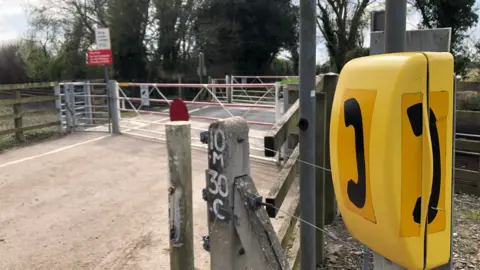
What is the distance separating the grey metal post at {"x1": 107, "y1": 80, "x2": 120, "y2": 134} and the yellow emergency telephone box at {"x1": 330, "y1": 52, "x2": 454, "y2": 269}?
7.50 meters

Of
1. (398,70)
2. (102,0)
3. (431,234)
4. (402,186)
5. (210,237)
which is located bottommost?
(210,237)

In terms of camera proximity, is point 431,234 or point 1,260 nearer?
point 431,234

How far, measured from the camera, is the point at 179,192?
68.8 inches

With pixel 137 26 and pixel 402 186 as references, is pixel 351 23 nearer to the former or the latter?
A: pixel 137 26

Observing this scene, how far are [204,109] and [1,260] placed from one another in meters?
9.35

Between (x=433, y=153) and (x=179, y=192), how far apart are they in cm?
99

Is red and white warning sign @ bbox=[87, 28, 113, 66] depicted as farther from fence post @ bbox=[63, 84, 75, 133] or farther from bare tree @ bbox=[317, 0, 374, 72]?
bare tree @ bbox=[317, 0, 374, 72]

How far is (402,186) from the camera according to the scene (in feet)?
3.67

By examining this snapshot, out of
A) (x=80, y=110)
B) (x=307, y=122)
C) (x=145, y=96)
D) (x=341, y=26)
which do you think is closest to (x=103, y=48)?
(x=145, y=96)

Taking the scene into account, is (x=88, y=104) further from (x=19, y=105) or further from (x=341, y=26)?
(x=341, y=26)

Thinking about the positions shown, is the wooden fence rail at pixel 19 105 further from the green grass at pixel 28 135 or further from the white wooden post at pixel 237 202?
the white wooden post at pixel 237 202

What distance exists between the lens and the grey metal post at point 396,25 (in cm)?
142

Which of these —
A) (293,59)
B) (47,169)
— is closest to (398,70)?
(47,169)

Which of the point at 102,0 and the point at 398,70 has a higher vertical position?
the point at 102,0
